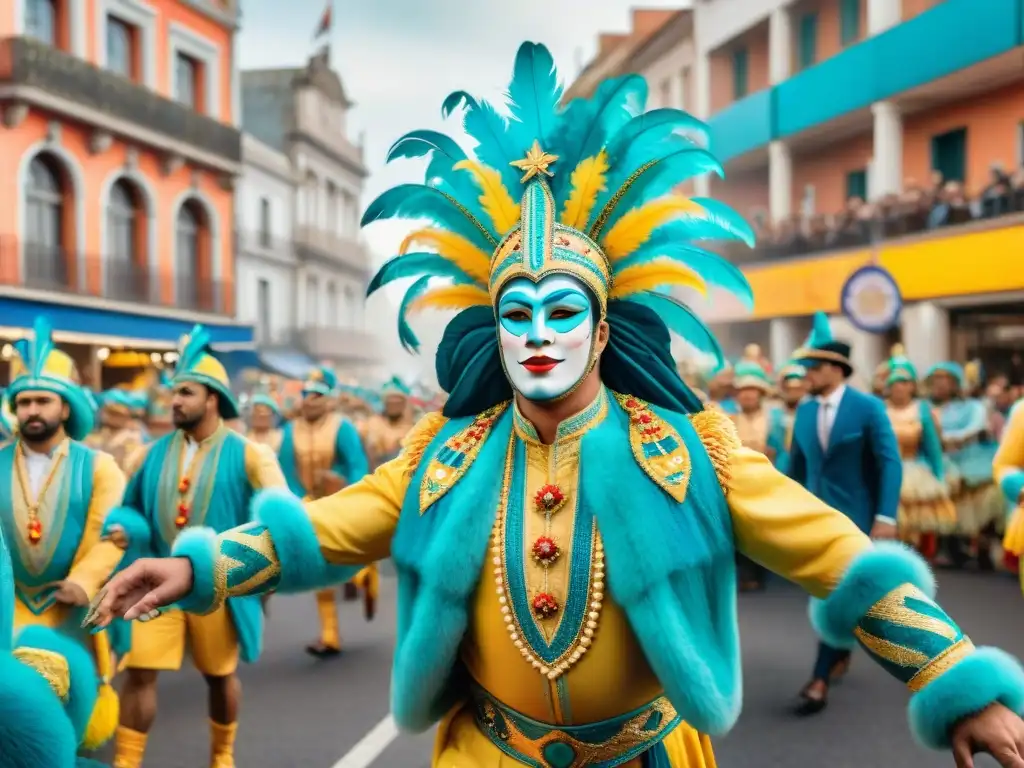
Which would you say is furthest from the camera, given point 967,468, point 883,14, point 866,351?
point 883,14

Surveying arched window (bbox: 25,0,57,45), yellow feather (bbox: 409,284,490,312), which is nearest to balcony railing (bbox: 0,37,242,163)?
arched window (bbox: 25,0,57,45)

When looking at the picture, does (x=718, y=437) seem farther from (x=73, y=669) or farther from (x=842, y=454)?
(x=842, y=454)

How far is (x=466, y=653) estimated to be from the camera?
10.0 ft

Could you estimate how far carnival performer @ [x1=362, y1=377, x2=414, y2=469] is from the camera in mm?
12906

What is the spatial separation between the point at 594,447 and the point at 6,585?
163 centimetres

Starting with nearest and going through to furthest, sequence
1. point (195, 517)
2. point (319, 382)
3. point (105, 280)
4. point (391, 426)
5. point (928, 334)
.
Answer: point (195, 517)
point (319, 382)
point (391, 426)
point (928, 334)
point (105, 280)

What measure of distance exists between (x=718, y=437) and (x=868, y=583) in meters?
0.60

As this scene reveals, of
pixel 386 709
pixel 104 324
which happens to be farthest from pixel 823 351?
pixel 104 324

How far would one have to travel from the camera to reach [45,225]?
23.9m

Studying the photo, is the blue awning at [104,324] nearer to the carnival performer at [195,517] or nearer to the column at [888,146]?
the column at [888,146]

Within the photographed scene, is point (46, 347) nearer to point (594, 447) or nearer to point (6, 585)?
point (6, 585)

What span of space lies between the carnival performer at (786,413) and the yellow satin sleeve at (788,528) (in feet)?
23.6

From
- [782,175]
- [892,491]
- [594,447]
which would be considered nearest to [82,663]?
[594,447]

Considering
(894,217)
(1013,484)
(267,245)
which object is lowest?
(1013,484)
